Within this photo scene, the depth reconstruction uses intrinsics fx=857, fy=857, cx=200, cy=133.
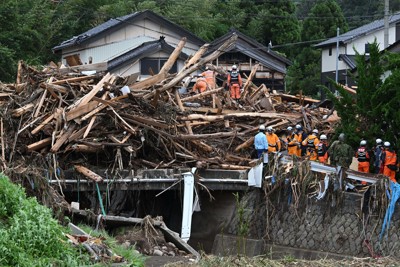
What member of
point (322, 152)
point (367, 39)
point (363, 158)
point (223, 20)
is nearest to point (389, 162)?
point (363, 158)

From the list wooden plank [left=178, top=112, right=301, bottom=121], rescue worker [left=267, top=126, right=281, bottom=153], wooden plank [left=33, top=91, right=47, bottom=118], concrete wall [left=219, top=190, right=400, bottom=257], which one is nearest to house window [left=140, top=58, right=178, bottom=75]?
wooden plank [left=178, top=112, right=301, bottom=121]

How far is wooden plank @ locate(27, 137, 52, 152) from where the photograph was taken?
2047 centimetres

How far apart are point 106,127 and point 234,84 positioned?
6.91 meters

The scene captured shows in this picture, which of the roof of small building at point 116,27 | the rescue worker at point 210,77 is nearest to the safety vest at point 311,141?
the rescue worker at point 210,77

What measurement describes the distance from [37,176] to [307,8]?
54596 mm

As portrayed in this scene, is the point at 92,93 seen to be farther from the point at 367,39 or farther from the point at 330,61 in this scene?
the point at 367,39

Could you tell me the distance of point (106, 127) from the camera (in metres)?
21.5

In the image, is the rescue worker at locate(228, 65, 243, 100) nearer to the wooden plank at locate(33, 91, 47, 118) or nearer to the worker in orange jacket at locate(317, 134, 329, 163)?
the worker in orange jacket at locate(317, 134, 329, 163)

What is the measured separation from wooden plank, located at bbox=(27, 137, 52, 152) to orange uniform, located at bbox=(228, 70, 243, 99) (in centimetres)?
797

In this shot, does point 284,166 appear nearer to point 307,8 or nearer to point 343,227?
point 343,227

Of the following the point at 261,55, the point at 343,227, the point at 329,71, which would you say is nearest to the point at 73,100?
the point at 343,227

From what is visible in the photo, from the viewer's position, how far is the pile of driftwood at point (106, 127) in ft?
68.4

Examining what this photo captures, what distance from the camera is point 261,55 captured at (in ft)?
144

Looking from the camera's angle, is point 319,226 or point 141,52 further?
point 141,52
